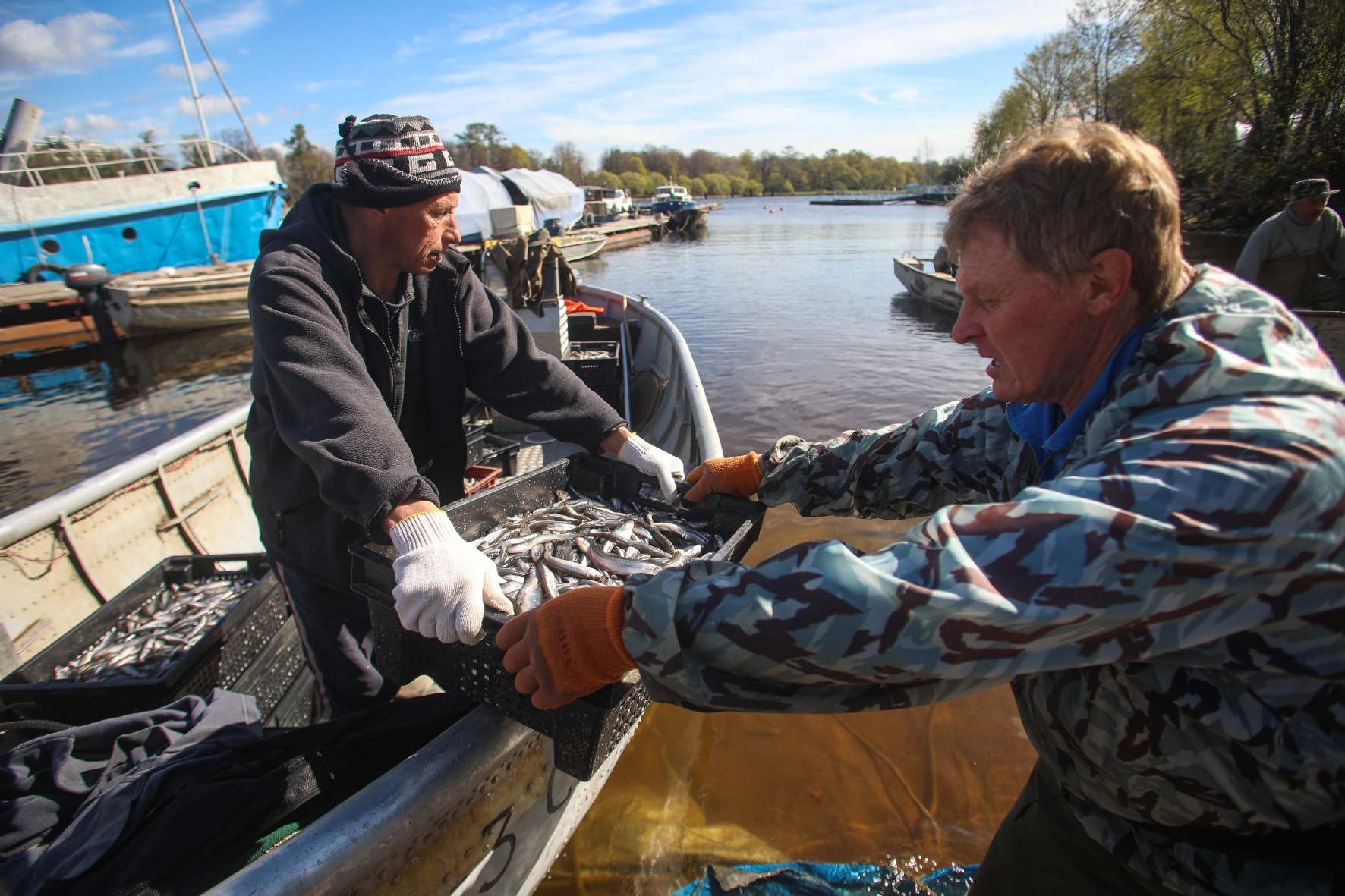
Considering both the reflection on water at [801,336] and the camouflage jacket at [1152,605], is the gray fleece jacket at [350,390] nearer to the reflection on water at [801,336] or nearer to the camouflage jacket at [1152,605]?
the camouflage jacket at [1152,605]

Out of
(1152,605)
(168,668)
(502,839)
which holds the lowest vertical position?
(502,839)

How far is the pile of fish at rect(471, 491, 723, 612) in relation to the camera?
250cm

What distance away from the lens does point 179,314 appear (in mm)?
18969

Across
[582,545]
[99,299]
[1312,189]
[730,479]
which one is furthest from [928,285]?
[99,299]

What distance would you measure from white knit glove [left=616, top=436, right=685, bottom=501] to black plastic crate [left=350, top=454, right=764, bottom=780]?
2.4 inches

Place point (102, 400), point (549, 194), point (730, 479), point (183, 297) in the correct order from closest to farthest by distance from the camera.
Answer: point (730, 479) < point (102, 400) < point (183, 297) < point (549, 194)

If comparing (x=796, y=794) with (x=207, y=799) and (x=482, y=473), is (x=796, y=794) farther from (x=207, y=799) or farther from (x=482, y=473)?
(x=482, y=473)

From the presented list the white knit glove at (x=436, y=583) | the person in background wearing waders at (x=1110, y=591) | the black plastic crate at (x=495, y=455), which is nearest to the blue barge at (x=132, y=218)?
the black plastic crate at (x=495, y=455)

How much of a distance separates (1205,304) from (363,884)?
8.12 feet

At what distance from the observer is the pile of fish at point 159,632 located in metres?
3.25

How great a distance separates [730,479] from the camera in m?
2.90

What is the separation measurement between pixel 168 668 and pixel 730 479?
9.02ft

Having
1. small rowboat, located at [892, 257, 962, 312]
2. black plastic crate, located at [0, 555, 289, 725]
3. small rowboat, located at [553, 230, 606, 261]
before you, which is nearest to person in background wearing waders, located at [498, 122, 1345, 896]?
Answer: black plastic crate, located at [0, 555, 289, 725]

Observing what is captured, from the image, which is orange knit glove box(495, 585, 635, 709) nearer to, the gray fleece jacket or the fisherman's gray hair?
the gray fleece jacket
